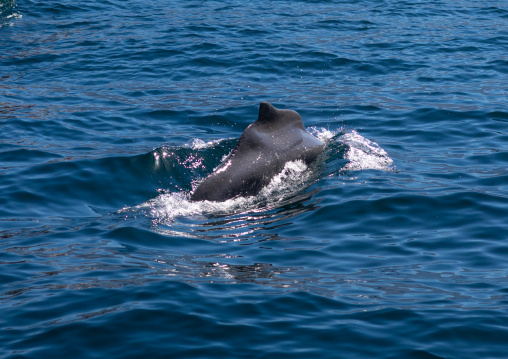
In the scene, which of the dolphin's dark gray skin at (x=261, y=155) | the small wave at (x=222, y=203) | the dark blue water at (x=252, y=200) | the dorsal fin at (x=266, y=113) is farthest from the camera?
the dorsal fin at (x=266, y=113)

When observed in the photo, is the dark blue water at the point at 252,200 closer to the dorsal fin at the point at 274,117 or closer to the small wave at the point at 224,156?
the small wave at the point at 224,156

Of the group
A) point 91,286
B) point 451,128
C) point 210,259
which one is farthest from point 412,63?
point 91,286

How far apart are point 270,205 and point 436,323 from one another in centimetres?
438

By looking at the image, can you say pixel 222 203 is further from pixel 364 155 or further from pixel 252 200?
pixel 364 155

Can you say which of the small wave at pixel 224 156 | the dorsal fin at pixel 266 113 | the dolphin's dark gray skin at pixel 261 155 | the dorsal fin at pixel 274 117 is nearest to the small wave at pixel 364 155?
the small wave at pixel 224 156

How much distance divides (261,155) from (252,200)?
39.8 inches

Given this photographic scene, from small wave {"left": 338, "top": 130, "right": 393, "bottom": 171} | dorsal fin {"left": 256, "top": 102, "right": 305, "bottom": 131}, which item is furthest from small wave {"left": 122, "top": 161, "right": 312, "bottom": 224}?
small wave {"left": 338, "top": 130, "right": 393, "bottom": 171}

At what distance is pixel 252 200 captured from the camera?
11.2 m

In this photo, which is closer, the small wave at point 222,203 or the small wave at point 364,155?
the small wave at point 222,203

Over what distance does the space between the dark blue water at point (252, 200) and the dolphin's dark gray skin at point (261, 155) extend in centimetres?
23

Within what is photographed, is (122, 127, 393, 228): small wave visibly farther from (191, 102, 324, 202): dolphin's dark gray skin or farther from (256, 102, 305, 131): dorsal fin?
(256, 102, 305, 131): dorsal fin

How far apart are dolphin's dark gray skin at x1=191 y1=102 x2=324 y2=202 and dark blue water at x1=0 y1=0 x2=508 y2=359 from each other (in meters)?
0.23

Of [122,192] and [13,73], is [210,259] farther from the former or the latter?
[13,73]

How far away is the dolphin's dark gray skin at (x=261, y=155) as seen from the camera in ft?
36.1
